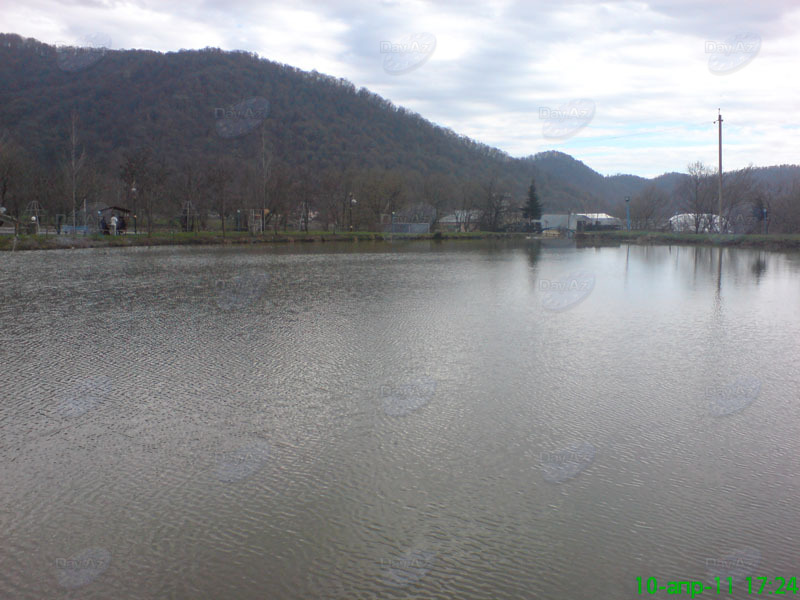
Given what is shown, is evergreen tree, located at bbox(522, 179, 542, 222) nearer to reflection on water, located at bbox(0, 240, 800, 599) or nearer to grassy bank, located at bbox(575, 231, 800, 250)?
grassy bank, located at bbox(575, 231, 800, 250)

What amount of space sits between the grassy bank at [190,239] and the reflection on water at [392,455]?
25588 mm

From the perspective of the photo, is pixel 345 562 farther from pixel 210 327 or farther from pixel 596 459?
pixel 210 327

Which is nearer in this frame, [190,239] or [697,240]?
[190,239]

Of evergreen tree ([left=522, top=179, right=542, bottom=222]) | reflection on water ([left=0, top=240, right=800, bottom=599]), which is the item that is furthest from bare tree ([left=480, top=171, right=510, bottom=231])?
reflection on water ([left=0, top=240, right=800, bottom=599])

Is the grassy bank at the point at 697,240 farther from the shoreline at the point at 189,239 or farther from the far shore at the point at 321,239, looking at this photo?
the shoreline at the point at 189,239

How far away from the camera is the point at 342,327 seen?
35.4 ft

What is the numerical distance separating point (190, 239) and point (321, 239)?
1004cm

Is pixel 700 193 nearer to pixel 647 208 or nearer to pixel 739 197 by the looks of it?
pixel 739 197

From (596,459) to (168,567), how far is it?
11.1ft

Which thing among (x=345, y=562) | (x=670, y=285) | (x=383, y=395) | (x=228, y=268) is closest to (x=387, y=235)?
A: (x=228, y=268)
